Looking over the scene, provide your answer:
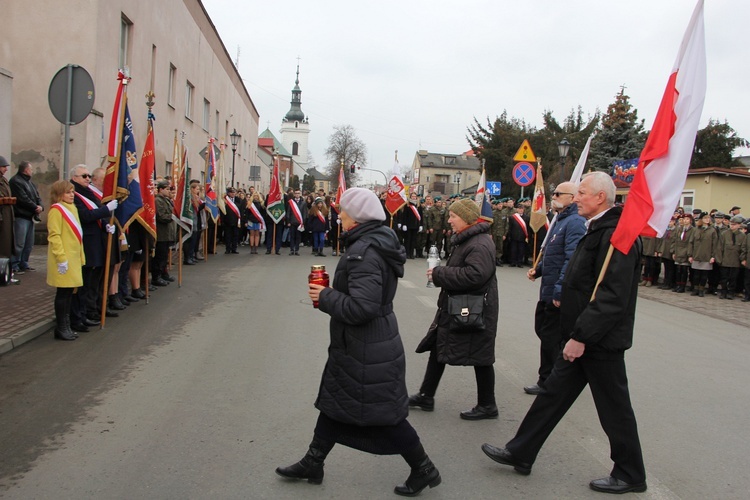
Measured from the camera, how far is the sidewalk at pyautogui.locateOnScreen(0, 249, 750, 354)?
7.51 meters

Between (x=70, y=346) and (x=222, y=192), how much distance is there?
12.1m

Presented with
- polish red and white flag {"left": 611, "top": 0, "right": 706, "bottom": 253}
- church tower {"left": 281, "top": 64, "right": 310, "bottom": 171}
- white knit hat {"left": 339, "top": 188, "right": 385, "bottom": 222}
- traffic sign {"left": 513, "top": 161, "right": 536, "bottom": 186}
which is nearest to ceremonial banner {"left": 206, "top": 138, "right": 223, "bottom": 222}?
traffic sign {"left": 513, "top": 161, "right": 536, "bottom": 186}

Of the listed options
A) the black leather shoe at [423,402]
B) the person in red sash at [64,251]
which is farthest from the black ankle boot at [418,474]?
the person in red sash at [64,251]

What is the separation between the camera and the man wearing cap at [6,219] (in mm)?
10102

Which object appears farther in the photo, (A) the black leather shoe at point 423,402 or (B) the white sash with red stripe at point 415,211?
(B) the white sash with red stripe at point 415,211

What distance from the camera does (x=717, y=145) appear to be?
39250 millimetres

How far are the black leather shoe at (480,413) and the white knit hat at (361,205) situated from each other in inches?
90.1

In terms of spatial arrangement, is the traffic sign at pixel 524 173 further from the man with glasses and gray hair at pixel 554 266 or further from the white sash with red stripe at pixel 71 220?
the white sash with red stripe at pixel 71 220

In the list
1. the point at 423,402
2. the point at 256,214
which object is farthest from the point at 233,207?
the point at 423,402

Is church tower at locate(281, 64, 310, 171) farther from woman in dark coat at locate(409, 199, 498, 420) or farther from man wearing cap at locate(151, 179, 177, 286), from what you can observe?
woman in dark coat at locate(409, 199, 498, 420)

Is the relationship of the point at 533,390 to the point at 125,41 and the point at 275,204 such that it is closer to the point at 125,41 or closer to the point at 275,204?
the point at 275,204

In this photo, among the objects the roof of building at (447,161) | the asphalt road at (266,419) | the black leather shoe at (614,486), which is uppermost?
the roof of building at (447,161)

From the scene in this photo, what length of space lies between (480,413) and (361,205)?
2.44m

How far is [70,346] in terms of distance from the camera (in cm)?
736
